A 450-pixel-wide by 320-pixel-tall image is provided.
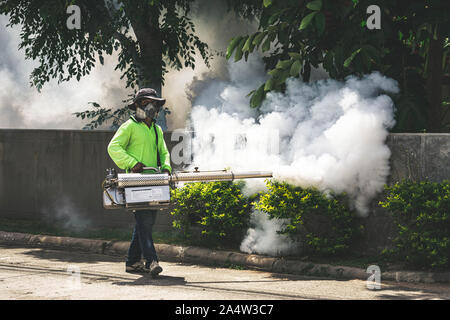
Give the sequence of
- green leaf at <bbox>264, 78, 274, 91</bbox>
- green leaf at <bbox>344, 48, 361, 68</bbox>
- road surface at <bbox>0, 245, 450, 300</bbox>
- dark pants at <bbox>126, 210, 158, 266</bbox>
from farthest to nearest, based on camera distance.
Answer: green leaf at <bbox>264, 78, 274, 91</bbox>, green leaf at <bbox>344, 48, 361, 68</bbox>, dark pants at <bbox>126, 210, 158, 266</bbox>, road surface at <bbox>0, 245, 450, 300</bbox>

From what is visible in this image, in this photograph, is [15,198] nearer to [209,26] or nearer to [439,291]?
[209,26]

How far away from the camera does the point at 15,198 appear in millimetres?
13898

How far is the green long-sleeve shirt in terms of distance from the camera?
8.46 meters

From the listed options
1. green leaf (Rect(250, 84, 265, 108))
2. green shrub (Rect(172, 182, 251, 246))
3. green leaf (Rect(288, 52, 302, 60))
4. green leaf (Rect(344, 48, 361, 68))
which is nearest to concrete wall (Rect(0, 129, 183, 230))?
green shrub (Rect(172, 182, 251, 246))

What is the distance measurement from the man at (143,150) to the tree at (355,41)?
85.3 inches

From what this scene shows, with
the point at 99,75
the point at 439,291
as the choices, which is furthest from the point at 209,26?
the point at 439,291

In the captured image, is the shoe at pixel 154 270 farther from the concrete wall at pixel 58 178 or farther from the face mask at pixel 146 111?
the concrete wall at pixel 58 178

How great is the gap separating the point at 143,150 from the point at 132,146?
0.44 feet

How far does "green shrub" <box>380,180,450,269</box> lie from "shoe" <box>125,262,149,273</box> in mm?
2846

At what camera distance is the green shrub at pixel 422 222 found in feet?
28.1

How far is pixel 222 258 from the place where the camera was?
9914mm

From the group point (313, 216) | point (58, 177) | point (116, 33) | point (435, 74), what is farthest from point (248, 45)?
point (116, 33)

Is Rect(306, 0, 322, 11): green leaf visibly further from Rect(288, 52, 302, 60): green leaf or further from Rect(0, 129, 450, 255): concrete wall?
Rect(0, 129, 450, 255): concrete wall

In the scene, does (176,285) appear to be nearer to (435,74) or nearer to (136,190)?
(136,190)
